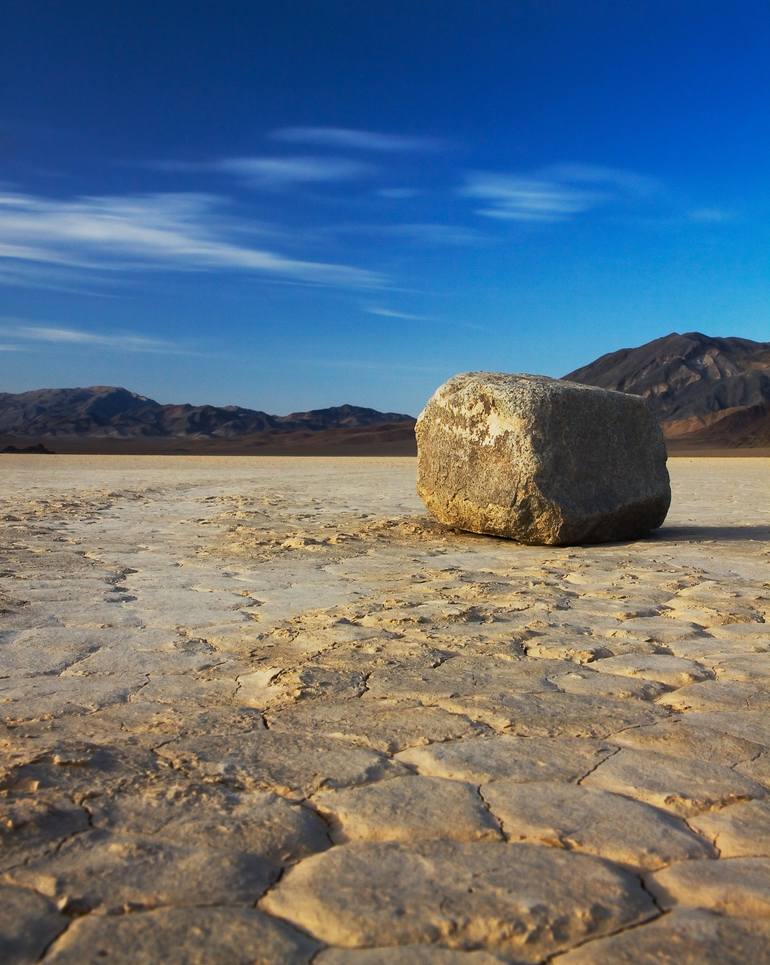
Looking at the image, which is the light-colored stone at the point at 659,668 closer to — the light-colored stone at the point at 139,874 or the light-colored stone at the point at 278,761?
the light-colored stone at the point at 278,761

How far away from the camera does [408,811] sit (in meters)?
2.04

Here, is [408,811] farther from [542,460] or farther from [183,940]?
[542,460]

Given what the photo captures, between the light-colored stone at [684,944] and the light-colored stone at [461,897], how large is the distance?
0.03 meters

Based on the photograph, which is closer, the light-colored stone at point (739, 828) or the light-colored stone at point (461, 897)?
the light-colored stone at point (461, 897)

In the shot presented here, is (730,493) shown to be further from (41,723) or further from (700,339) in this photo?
(700,339)

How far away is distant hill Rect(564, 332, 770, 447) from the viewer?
83625mm

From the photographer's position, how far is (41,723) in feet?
8.48

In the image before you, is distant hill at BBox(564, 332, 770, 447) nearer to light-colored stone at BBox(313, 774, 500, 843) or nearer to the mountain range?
the mountain range

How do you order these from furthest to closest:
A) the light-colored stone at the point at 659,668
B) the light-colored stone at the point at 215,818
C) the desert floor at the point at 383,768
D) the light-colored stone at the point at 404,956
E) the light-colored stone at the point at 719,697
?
the light-colored stone at the point at 659,668
the light-colored stone at the point at 719,697
the light-colored stone at the point at 215,818
the desert floor at the point at 383,768
the light-colored stone at the point at 404,956

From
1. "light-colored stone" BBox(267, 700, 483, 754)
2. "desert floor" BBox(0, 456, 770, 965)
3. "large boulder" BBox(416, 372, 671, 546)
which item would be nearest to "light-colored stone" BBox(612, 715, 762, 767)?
→ "desert floor" BBox(0, 456, 770, 965)

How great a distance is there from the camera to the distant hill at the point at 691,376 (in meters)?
83.6

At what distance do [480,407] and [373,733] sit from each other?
13.8 feet

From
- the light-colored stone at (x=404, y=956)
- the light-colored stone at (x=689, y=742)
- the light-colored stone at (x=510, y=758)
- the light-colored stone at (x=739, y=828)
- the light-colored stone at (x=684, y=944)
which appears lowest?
the light-colored stone at (x=739, y=828)

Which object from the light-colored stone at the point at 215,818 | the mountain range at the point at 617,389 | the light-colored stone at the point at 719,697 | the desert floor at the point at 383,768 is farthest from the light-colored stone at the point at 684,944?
the mountain range at the point at 617,389
